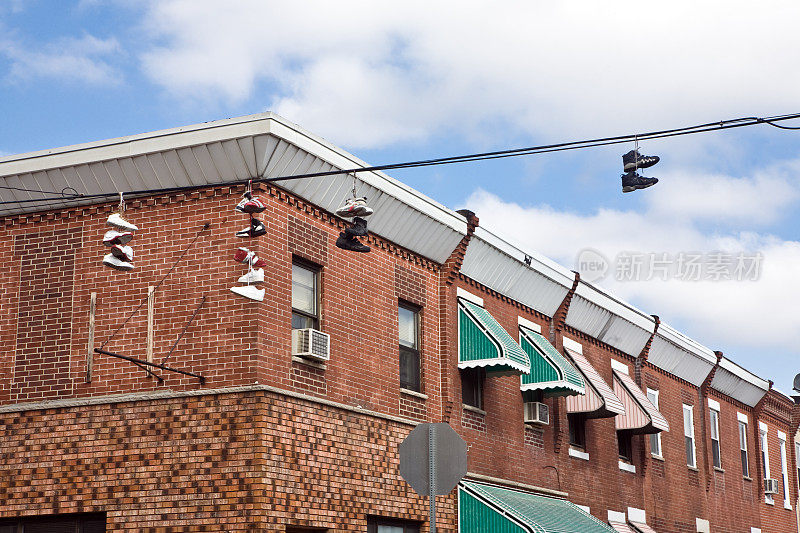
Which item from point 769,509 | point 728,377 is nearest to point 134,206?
point 728,377

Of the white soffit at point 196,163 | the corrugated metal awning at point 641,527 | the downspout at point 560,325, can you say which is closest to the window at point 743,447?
the corrugated metal awning at point 641,527

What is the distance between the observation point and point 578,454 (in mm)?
25250

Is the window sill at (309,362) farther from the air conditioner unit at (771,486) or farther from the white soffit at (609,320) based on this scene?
the air conditioner unit at (771,486)

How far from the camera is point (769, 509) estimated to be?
37.5 meters

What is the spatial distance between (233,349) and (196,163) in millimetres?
2785

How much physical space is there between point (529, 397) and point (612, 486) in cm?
461

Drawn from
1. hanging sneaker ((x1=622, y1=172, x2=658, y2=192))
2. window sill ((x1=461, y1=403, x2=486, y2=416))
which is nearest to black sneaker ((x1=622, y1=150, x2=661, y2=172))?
hanging sneaker ((x1=622, y1=172, x2=658, y2=192))

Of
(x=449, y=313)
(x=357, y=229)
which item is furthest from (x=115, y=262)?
(x=449, y=313)

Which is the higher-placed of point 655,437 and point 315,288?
point 315,288

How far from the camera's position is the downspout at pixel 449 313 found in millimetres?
20484

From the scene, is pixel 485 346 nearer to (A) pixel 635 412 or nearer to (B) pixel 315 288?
(B) pixel 315 288

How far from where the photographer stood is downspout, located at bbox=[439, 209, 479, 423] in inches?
806

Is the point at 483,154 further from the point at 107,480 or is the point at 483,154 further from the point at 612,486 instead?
the point at 612,486

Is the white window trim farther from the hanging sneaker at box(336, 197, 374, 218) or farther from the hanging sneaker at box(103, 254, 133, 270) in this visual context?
the hanging sneaker at box(103, 254, 133, 270)
